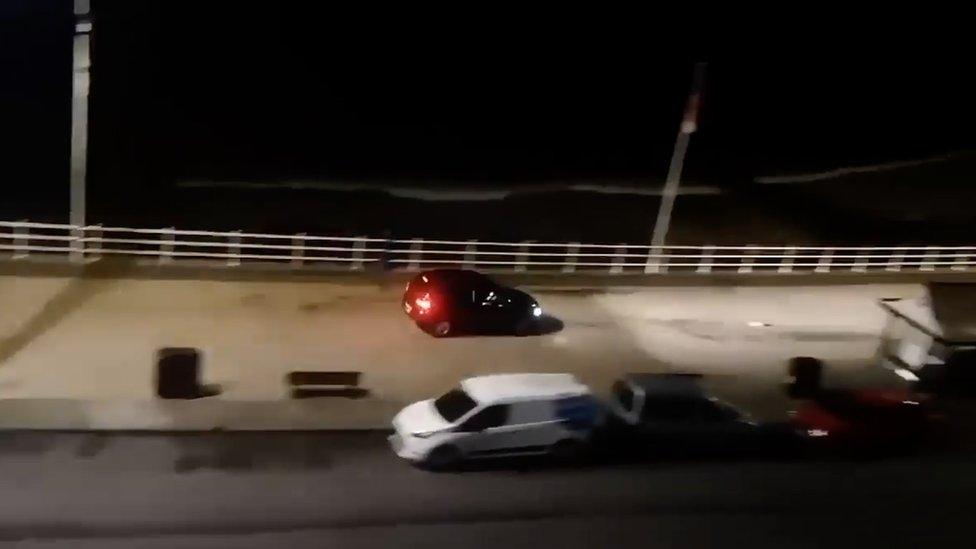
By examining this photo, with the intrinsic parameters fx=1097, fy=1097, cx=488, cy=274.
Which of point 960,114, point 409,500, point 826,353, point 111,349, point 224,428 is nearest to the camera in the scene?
point 409,500

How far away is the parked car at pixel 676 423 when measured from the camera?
1203 cm

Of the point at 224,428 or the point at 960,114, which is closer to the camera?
the point at 224,428

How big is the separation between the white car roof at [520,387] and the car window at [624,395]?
1.88 feet

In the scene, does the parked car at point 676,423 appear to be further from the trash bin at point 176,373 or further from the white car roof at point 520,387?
the trash bin at point 176,373

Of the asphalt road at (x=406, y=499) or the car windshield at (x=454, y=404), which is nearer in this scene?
the asphalt road at (x=406, y=499)

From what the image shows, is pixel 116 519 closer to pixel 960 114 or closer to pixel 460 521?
pixel 460 521

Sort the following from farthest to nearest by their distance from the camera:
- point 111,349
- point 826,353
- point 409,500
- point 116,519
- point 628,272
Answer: point 628,272 < point 826,353 < point 111,349 < point 409,500 < point 116,519

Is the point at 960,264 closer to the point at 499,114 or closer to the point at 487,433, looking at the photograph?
the point at 487,433

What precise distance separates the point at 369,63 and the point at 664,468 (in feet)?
71.1

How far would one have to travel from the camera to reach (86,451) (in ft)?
36.4

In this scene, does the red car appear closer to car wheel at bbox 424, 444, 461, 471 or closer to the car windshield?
the car windshield

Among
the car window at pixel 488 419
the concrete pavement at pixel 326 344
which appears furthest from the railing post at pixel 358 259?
the car window at pixel 488 419

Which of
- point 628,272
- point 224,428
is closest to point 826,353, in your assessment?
point 628,272

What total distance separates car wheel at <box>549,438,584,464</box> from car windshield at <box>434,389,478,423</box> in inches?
39.2
